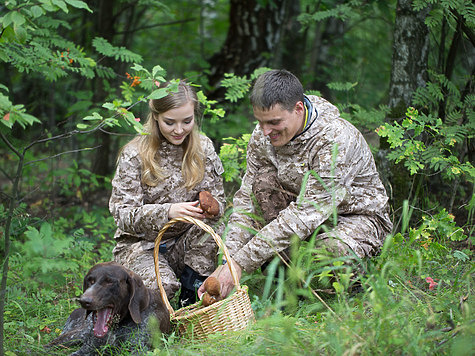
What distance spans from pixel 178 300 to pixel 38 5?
2.72 metres

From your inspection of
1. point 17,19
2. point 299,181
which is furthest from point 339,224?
point 17,19

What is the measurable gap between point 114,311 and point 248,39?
5.70 metres

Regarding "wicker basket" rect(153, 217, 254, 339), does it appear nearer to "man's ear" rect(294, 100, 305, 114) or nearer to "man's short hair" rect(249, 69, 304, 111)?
"man's short hair" rect(249, 69, 304, 111)

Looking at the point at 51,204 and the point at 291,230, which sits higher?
the point at 291,230

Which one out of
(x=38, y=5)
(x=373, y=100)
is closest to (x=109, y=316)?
(x=38, y=5)

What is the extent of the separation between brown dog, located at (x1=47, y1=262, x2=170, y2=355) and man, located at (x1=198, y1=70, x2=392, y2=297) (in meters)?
0.44

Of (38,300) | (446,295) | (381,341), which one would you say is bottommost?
(38,300)

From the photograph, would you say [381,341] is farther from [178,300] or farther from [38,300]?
[38,300]

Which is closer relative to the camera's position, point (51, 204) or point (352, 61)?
point (51, 204)

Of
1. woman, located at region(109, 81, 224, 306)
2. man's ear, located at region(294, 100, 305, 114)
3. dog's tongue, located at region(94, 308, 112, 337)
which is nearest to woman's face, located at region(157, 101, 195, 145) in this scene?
woman, located at region(109, 81, 224, 306)

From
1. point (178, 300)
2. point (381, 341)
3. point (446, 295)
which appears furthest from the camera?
point (178, 300)

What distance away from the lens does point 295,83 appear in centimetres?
381

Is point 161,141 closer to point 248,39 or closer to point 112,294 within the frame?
point 112,294

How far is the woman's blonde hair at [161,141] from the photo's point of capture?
4055 millimetres
